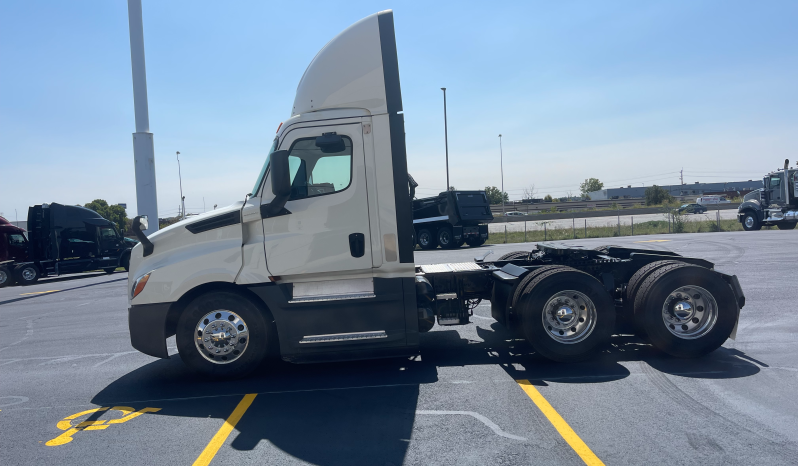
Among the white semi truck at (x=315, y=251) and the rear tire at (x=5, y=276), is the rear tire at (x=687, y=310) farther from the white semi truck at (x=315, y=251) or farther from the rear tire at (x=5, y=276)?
the rear tire at (x=5, y=276)

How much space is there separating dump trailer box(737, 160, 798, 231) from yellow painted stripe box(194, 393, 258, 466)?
30.2 metres

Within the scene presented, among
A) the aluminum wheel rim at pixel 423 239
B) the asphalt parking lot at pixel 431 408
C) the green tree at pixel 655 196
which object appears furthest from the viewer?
the green tree at pixel 655 196

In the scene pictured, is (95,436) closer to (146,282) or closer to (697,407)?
(146,282)

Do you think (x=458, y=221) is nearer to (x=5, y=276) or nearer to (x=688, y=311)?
(x=688, y=311)

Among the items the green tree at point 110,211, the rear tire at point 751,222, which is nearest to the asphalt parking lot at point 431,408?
the rear tire at point 751,222

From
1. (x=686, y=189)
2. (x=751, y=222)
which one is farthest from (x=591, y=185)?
(x=751, y=222)

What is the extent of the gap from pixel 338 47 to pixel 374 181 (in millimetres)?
1527

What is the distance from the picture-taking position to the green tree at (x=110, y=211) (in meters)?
49.8

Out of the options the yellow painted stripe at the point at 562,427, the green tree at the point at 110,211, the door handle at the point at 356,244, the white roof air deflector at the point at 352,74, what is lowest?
the yellow painted stripe at the point at 562,427

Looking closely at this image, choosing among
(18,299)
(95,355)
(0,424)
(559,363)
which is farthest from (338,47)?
(18,299)

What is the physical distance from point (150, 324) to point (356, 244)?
93.5 inches

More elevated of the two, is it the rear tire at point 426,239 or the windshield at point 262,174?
the windshield at point 262,174

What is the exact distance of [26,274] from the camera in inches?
771

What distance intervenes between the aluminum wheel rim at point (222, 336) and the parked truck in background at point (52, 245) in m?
18.8
